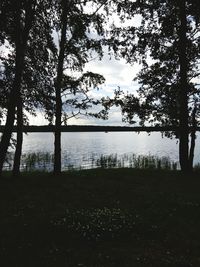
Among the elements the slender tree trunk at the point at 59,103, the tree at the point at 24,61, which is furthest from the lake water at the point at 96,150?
the tree at the point at 24,61

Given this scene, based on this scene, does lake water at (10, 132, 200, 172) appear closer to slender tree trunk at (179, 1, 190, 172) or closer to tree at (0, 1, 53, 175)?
slender tree trunk at (179, 1, 190, 172)

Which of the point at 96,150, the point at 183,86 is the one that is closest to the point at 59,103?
the point at 183,86

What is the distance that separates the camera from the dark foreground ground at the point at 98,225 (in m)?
8.16

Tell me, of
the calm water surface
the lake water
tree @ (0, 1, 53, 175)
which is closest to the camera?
tree @ (0, 1, 53, 175)

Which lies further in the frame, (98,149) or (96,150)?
(98,149)

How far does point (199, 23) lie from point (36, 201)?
588 inches

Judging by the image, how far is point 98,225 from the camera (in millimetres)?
10391

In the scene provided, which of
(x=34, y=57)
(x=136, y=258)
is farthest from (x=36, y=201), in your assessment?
(x=34, y=57)

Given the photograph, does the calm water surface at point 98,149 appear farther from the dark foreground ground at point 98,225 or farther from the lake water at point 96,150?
the dark foreground ground at point 98,225

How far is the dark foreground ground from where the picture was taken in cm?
816

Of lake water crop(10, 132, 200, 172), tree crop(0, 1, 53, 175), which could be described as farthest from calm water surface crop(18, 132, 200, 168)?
tree crop(0, 1, 53, 175)

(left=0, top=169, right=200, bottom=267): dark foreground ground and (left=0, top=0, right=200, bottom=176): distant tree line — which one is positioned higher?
(left=0, top=0, right=200, bottom=176): distant tree line

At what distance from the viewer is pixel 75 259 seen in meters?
8.05

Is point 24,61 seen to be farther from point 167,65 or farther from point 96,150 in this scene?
point 96,150
